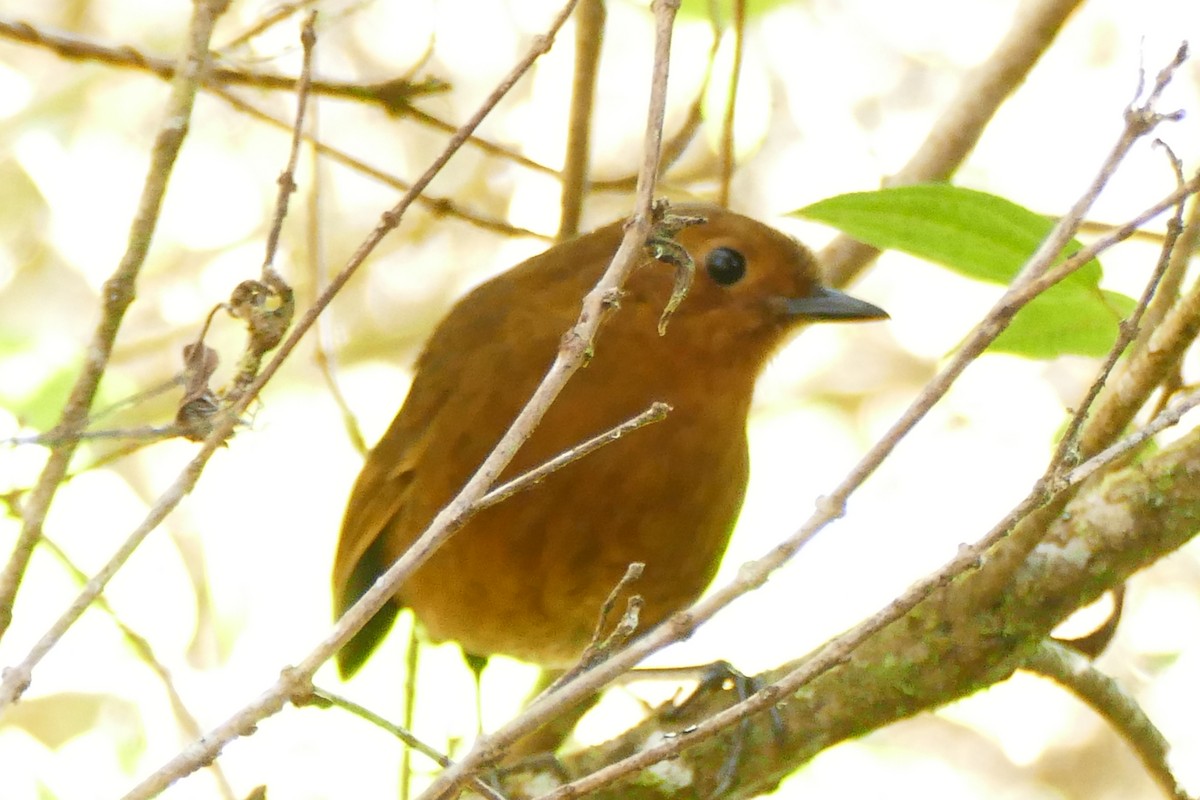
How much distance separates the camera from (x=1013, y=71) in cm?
333

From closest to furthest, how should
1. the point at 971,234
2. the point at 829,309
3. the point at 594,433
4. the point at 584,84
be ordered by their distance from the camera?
the point at 971,234, the point at 594,433, the point at 829,309, the point at 584,84

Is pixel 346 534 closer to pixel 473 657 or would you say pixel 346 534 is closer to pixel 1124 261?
pixel 473 657

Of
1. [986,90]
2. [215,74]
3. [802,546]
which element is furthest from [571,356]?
[986,90]

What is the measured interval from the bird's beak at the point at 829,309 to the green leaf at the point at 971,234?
886 millimetres

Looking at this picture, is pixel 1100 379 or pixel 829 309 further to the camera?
pixel 829 309

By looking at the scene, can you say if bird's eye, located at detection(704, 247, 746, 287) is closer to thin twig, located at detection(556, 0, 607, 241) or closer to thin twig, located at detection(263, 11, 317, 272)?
thin twig, located at detection(556, 0, 607, 241)

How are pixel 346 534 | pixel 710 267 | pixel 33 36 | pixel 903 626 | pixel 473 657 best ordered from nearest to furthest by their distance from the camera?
pixel 903 626
pixel 33 36
pixel 710 267
pixel 346 534
pixel 473 657

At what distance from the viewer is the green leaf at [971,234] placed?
2.13 metres

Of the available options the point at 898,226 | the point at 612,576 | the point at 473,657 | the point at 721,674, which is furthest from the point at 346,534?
the point at 898,226

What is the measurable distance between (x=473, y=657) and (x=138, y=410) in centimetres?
131

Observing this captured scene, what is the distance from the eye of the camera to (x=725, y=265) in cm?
324

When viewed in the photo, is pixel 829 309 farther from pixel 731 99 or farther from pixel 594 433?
pixel 594 433

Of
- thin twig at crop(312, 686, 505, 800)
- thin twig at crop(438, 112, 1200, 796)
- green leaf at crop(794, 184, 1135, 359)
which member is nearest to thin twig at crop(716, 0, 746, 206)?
green leaf at crop(794, 184, 1135, 359)

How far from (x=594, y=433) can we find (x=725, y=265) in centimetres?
52
